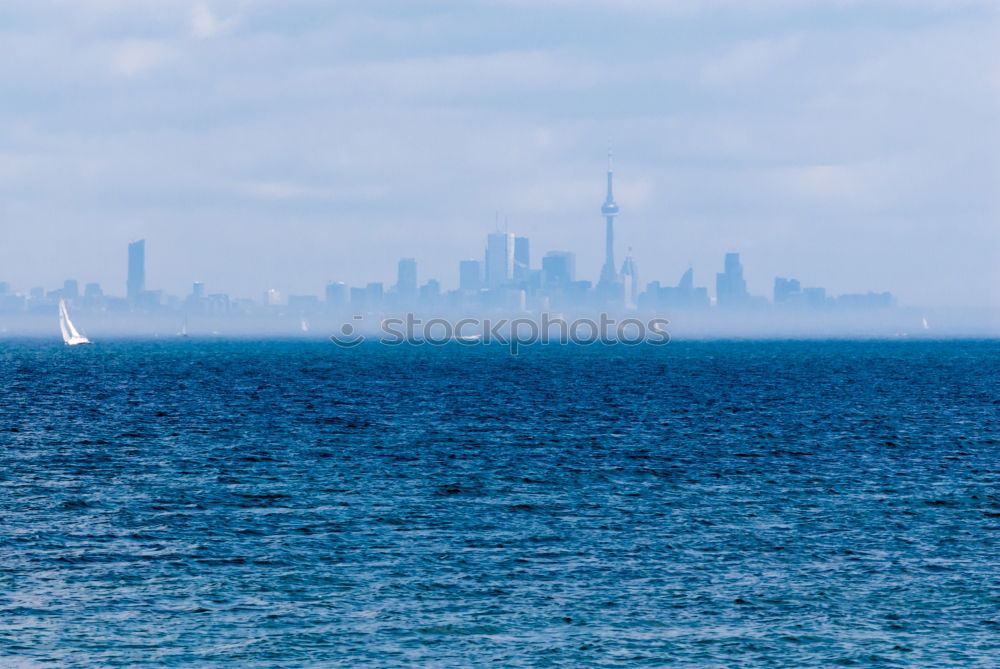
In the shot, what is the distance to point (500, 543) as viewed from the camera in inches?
1766

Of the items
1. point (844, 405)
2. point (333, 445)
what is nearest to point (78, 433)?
point (333, 445)

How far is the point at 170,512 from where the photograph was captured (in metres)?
51.2

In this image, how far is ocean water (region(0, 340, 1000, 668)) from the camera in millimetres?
31984

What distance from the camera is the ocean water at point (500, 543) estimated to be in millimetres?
31984

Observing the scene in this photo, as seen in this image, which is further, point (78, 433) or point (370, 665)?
point (78, 433)

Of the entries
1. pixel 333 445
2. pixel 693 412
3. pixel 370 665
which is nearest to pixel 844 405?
pixel 693 412

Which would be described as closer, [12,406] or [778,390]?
[12,406]

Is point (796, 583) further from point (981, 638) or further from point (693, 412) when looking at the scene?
point (693, 412)

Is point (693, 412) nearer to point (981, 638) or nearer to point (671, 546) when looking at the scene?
point (671, 546)

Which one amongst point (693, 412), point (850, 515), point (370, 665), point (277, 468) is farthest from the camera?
point (693, 412)

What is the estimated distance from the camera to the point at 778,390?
459ft

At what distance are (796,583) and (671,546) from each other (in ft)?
21.8

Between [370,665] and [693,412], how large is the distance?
8015cm

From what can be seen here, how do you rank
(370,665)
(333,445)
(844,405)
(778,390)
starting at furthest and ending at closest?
1. (778,390)
2. (844,405)
3. (333,445)
4. (370,665)
